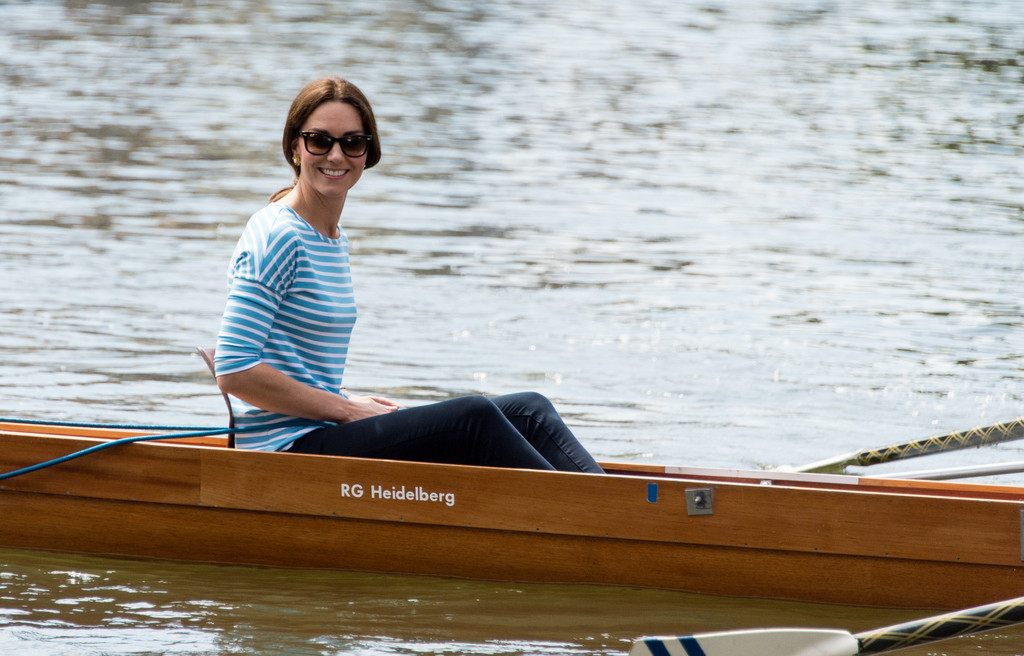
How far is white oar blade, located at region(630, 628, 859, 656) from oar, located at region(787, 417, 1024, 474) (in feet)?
5.91

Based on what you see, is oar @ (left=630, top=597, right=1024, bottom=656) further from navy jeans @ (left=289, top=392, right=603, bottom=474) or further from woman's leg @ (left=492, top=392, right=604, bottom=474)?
woman's leg @ (left=492, top=392, right=604, bottom=474)

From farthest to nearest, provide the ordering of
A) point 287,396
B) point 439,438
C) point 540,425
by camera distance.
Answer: point 540,425, point 439,438, point 287,396

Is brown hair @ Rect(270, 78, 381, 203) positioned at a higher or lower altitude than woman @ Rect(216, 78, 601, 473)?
higher

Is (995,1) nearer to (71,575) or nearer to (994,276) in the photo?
(994,276)

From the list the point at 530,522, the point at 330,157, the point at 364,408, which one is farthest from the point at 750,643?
the point at 330,157

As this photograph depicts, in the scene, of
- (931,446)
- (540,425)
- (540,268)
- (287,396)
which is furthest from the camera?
(540,268)

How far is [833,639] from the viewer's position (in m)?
4.08

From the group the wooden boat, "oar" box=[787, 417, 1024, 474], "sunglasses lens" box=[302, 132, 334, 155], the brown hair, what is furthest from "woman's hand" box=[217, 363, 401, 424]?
"oar" box=[787, 417, 1024, 474]

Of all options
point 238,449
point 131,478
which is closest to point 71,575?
point 131,478

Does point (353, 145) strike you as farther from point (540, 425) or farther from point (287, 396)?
point (540, 425)

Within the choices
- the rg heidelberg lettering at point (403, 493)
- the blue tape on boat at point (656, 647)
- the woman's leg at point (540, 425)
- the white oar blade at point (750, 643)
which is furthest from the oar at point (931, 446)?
the blue tape on boat at point (656, 647)

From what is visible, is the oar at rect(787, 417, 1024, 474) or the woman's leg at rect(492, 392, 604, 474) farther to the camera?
the oar at rect(787, 417, 1024, 474)

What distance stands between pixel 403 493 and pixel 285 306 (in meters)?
0.83

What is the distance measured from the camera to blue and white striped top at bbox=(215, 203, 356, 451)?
4.57 metres
